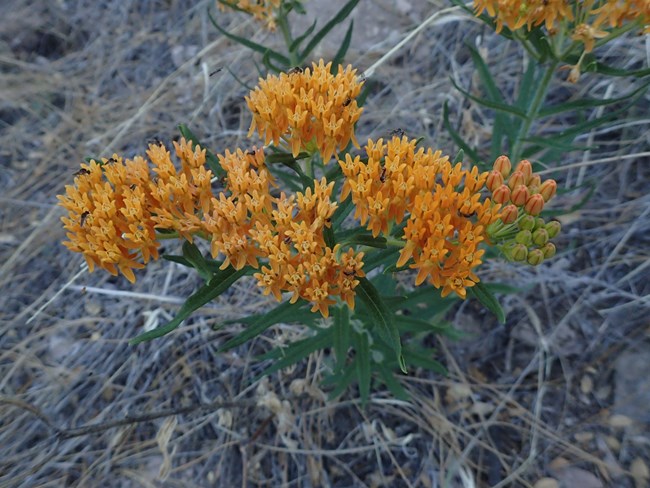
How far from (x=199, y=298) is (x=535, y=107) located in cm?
169

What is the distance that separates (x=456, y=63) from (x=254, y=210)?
2.79 metres

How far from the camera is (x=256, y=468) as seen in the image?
2.92 m

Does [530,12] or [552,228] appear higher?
[530,12]

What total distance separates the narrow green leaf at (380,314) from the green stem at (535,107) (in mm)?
1106

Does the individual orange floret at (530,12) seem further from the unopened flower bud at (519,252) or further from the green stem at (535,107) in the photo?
the unopened flower bud at (519,252)

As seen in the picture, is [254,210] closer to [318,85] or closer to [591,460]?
[318,85]

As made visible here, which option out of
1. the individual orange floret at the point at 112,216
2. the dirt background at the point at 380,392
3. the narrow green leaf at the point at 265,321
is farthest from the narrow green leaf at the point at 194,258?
the dirt background at the point at 380,392

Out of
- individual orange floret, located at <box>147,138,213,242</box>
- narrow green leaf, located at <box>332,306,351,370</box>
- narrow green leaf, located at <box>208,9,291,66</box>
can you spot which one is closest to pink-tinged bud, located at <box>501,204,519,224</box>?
narrow green leaf, located at <box>332,306,351,370</box>

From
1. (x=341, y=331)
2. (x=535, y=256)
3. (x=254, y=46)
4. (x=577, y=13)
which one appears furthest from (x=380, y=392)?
(x=577, y=13)

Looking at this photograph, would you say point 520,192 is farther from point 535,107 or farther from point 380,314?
point 535,107

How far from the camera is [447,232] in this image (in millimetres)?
1770

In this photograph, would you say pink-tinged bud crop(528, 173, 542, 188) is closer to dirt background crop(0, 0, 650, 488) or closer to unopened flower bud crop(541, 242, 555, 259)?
unopened flower bud crop(541, 242, 555, 259)

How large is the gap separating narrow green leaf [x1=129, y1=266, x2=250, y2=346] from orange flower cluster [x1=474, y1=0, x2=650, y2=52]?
4.61ft

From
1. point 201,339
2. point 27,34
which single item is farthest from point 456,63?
point 27,34
